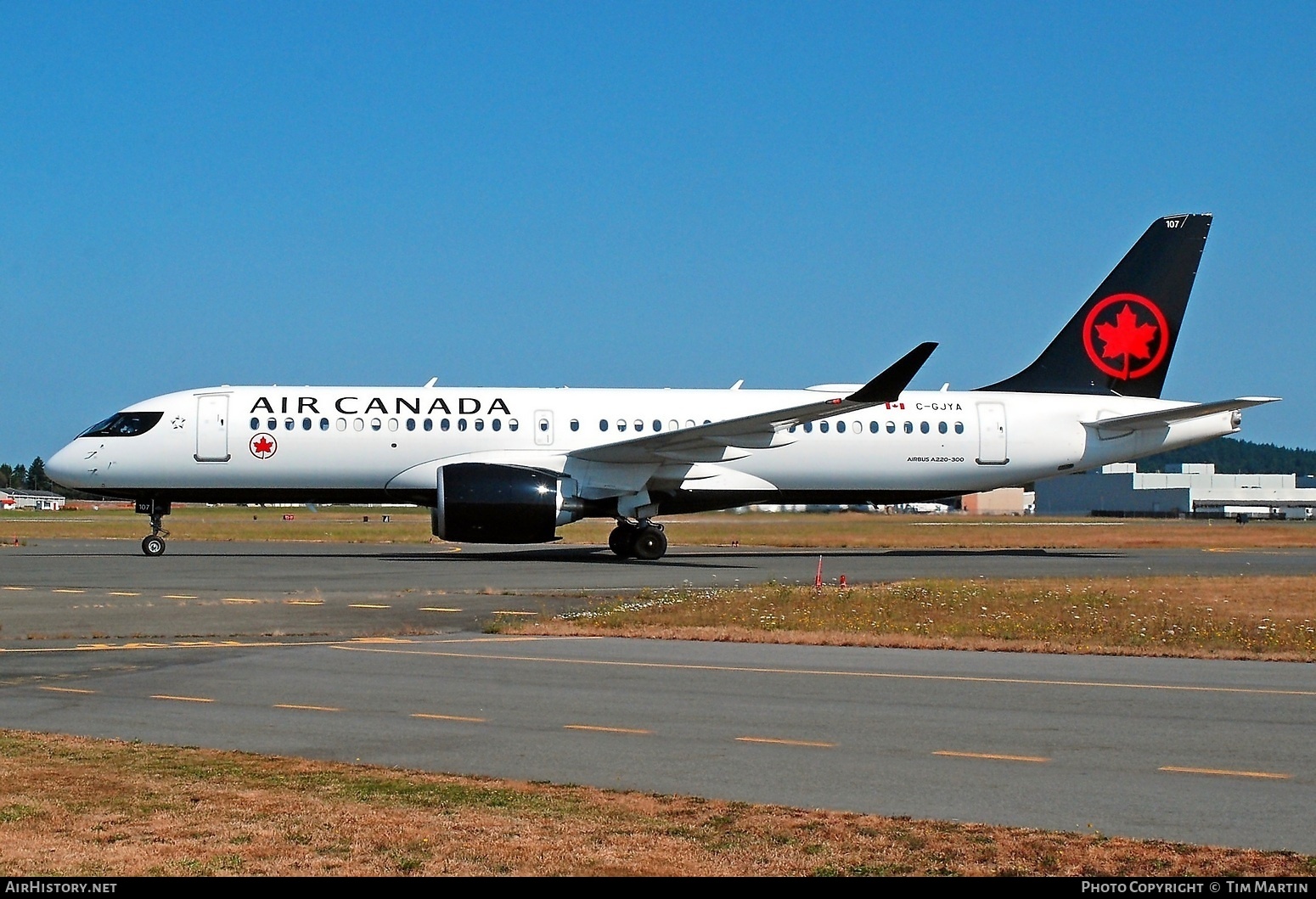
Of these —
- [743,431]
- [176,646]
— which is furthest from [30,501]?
[176,646]

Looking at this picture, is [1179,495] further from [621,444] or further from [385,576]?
[385,576]

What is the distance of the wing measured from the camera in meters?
29.7

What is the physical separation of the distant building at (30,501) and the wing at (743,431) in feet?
372

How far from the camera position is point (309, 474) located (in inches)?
1304

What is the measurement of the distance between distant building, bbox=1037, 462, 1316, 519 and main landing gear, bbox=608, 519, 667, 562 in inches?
3294

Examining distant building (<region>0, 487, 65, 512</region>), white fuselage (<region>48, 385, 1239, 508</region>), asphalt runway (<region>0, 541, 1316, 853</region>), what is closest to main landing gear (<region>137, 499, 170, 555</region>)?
white fuselage (<region>48, 385, 1239, 508</region>)

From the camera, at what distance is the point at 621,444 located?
104ft

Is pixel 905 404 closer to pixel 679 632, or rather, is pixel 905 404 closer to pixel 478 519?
pixel 478 519

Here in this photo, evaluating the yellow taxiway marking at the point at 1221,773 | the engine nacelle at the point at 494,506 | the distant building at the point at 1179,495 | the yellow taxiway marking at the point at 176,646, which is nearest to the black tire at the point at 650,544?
the engine nacelle at the point at 494,506

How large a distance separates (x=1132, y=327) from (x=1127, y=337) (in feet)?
1.01

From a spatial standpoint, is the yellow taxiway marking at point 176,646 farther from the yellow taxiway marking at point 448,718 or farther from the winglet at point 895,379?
the winglet at point 895,379

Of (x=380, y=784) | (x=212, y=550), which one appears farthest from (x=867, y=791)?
(x=212, y=550)

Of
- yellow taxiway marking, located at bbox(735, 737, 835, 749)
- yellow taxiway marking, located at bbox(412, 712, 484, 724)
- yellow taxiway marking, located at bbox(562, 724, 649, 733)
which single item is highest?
yellow taxiway marking, located at bbox(412, 712, 484, 724)

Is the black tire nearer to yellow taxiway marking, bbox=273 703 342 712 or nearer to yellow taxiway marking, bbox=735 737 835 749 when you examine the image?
yellow taxiway marking, bbox=273 703 342 712
